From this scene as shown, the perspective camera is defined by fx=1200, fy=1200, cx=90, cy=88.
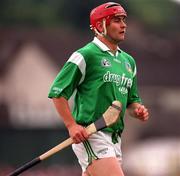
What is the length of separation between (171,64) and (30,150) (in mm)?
15663

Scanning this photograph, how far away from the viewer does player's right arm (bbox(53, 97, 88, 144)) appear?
1070 cm


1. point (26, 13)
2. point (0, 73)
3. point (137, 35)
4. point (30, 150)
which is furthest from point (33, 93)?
point (26, 13)

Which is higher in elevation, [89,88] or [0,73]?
[89,88]

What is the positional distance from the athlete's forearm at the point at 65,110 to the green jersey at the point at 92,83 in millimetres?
46

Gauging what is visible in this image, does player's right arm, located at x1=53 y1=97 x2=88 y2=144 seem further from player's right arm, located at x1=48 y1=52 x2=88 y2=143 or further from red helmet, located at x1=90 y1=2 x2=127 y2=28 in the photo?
red helmet, located at x1=90 y1=2 x2=127 y2=28

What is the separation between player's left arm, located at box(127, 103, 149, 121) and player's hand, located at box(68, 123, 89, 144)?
695 mm

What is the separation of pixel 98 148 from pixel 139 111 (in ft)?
1.84

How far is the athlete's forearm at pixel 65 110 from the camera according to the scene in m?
10.8

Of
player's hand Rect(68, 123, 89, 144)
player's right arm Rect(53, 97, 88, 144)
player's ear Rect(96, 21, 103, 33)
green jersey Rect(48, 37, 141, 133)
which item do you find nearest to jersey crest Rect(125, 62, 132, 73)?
green jersey Rect(48, 37, 141, 133)

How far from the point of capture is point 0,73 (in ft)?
175

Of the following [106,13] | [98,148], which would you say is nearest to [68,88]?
[98,148]

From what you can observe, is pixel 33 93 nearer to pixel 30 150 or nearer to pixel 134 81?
pixel 30 150

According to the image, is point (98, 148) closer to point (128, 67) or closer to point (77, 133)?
point (77, 133)

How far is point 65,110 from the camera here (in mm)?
10789
